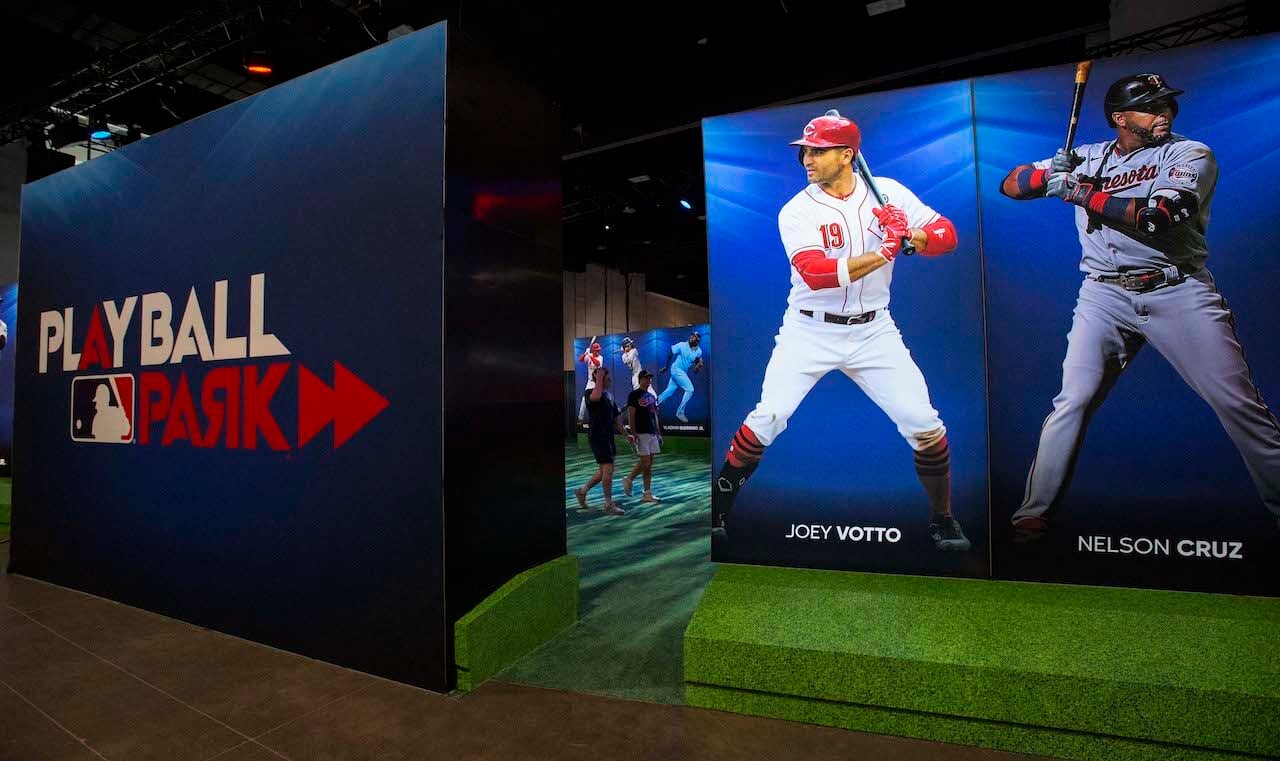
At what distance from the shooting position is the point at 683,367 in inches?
531

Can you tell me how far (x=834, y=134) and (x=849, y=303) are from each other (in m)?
0.80

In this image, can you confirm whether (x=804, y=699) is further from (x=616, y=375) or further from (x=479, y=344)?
(x=616, y=375)

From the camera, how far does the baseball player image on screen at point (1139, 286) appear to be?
242cm

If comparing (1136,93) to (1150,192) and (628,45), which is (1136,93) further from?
(628,45)

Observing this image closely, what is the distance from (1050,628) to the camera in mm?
2262

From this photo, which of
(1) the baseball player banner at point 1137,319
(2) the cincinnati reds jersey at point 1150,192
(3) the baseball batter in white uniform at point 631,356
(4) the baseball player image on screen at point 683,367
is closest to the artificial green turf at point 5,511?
(1) the baseball player banner at point 1137,319

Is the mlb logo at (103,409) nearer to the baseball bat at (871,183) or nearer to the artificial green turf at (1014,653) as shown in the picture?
the artificial green turf at (1014,653)

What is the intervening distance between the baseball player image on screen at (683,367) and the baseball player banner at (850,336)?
10239 mm

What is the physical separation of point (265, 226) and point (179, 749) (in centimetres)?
244

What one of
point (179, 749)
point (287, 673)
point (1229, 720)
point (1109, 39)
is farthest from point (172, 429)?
point (1109, 39)

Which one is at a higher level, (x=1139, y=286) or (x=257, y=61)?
(x=257, y=61)

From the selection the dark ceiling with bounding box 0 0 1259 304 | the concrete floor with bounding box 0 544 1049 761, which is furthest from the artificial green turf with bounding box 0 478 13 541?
the dark ceiling with bounding box 0 0 1259 304

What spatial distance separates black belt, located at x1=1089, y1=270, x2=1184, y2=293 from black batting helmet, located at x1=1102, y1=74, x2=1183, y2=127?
0.64 m

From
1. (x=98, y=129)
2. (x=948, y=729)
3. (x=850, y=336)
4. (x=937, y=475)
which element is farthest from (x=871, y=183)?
(x=98, y=129)
